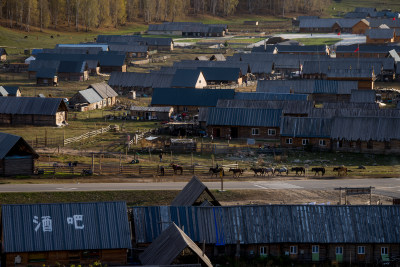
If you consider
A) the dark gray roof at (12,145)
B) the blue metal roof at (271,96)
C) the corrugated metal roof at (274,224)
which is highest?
the dark gray roof at (12,145)

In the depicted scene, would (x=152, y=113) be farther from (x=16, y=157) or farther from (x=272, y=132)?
(x=16, y=157)

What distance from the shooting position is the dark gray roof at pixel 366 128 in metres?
62.6

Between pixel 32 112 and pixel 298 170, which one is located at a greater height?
pixel 32 112

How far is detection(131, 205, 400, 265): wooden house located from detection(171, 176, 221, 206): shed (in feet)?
7.79

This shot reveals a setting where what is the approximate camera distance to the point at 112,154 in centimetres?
5956

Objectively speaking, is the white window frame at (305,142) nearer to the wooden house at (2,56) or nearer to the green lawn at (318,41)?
the wooden house at (2,56)

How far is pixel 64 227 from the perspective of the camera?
3525 centimetres

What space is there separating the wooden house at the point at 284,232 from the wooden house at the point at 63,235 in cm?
155

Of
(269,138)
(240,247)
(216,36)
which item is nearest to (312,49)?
(216,36)

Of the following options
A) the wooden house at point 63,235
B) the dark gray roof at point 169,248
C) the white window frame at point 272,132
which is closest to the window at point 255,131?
the white window frame at point 272,132

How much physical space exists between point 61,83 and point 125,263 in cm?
7469

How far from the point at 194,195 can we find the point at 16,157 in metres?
17.3

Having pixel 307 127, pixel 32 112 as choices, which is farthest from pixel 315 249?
pixel 32 112

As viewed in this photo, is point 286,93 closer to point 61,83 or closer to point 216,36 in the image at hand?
point 61,83
